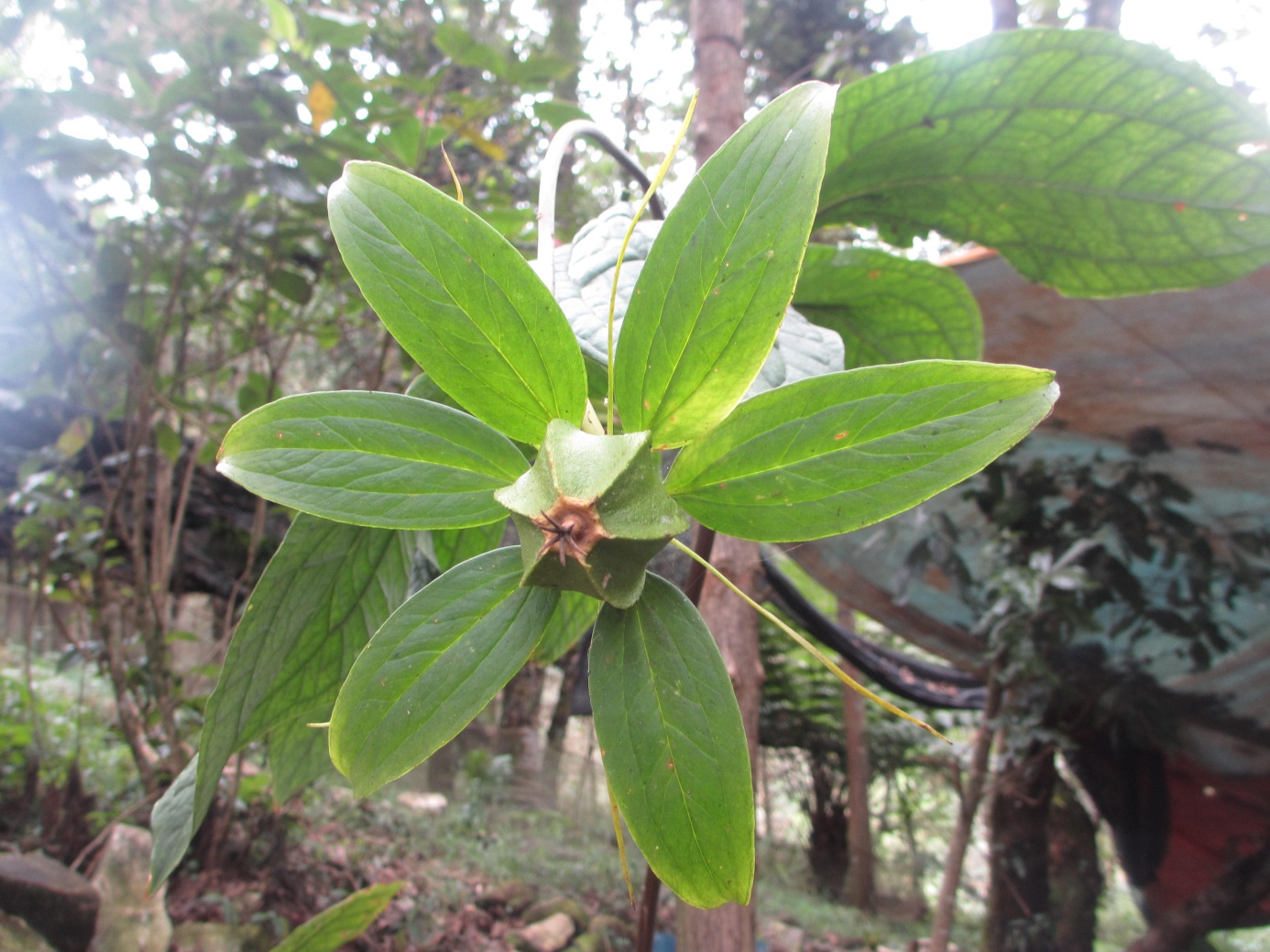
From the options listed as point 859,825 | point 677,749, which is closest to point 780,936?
point 859,825

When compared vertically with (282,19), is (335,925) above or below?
below

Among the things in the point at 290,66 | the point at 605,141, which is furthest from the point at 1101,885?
the point at 290,66

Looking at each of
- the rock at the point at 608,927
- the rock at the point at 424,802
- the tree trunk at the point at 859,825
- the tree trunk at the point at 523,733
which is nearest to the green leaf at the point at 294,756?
the rock at the point at 608,927

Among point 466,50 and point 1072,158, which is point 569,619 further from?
point 466,50

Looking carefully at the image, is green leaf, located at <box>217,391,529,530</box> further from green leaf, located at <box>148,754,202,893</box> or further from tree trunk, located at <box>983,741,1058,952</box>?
tree trunk, located at <box>983,741,1058,952</box>

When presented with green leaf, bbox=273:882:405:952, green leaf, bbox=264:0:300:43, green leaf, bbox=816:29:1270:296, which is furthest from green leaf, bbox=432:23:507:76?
green leaf, bbox=273:882:405:952
